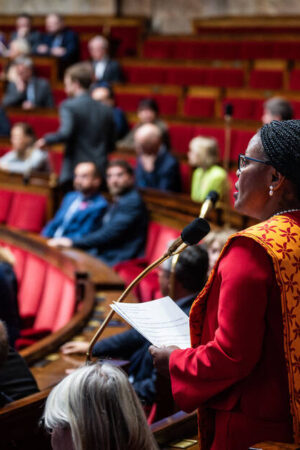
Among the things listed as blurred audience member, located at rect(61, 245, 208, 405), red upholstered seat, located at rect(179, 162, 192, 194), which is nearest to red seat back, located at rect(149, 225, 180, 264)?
red upholstered seat, located at rect(179, 162, 192, 194)

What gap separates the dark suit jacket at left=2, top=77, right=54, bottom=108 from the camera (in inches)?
156

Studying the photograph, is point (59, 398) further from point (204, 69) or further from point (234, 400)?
point (204, 69)

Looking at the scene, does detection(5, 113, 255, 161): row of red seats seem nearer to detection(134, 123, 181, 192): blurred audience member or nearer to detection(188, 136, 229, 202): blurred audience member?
detection(134, 123, 181, 192): blurred audience member

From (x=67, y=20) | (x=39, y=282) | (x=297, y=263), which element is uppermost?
(x=67, y=20)

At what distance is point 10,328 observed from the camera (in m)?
1.55

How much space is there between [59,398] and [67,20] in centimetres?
484

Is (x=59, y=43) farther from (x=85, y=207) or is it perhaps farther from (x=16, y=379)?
(x=16, y=379)

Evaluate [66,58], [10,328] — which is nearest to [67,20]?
[66,58]


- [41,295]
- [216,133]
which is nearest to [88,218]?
[41,295]

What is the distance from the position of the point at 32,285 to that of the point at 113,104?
142 cm

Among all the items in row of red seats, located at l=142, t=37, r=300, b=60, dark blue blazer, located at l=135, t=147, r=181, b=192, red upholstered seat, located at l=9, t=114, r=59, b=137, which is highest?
row of red seats, located at l=142, t=37, r=300, b=60

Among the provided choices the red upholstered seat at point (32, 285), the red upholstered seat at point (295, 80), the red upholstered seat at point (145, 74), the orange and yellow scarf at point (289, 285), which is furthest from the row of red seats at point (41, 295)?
the red upholstered seat at point (145, 74)

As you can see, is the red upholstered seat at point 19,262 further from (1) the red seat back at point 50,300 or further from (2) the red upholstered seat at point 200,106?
(2) the red upholstered seat at point 200,106

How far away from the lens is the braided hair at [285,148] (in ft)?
2.26
